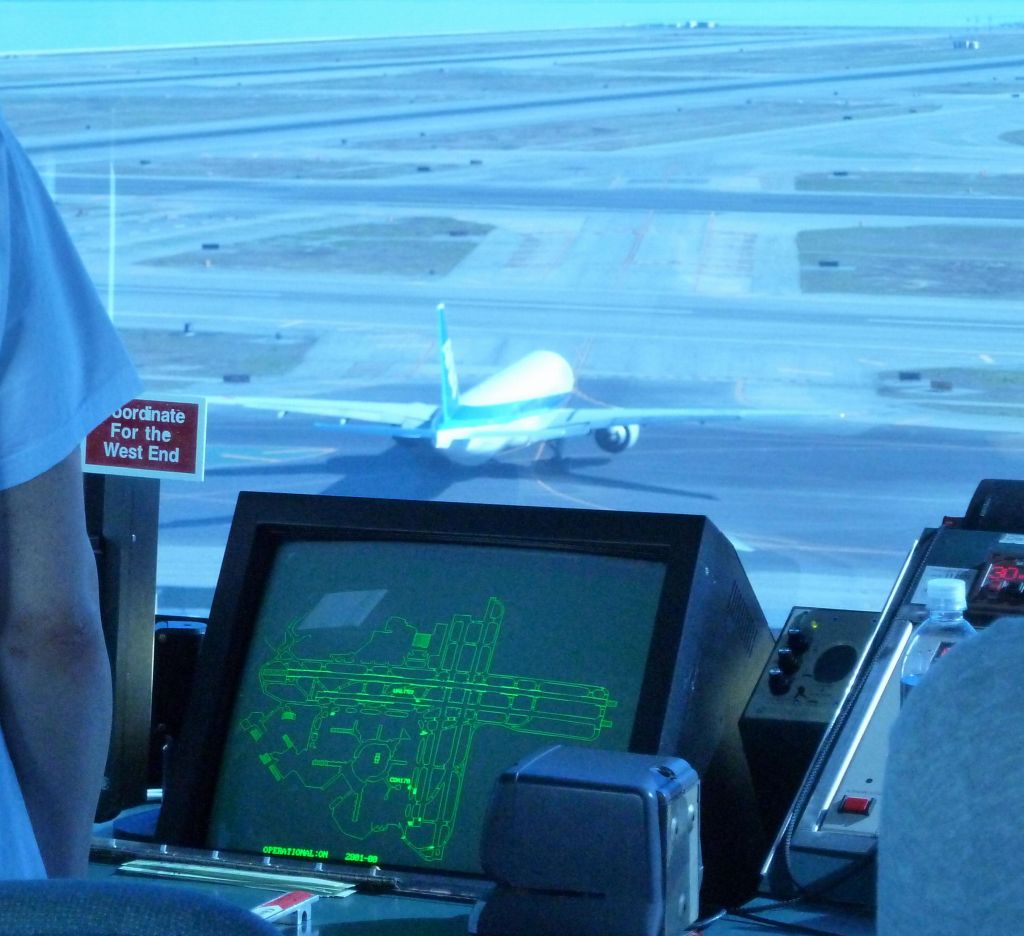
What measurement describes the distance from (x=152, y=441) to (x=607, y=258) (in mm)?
5246

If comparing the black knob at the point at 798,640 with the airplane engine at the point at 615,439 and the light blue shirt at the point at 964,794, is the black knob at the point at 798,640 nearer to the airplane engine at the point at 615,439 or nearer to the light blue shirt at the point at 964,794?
the light blue shirt at the point at 964,794

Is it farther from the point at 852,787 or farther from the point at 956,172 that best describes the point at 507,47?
the point at 852,787

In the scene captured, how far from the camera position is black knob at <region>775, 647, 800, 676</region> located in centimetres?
122

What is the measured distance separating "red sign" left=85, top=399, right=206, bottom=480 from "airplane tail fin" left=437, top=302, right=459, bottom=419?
5409 millimetres

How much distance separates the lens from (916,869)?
56 centimetres

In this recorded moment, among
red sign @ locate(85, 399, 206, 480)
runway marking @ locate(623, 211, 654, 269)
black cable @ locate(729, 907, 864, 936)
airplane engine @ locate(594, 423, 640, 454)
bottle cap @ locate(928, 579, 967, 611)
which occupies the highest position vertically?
runway marking @ locate(623, 211, 654, 269)

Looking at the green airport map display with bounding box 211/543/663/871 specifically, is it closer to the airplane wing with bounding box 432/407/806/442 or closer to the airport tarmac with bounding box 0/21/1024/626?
the airport tarmac with bounding box 0/21/1024/626

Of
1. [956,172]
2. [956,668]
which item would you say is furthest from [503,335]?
[956,668]

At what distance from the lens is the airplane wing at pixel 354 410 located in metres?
7.23

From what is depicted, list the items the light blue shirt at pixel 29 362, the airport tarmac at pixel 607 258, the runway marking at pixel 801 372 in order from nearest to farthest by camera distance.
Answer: the light blue shirt at pixel 29 362
the airport tarmac at pixel 607 258
the runway marking at pixel 801 372

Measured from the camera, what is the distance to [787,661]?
1.22 m

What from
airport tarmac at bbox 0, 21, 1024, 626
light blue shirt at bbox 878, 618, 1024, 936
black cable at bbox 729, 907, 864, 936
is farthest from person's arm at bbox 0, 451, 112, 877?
airport tarmac at bbox 0, 21, 1024, 626

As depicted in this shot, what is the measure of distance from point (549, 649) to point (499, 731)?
82 mm

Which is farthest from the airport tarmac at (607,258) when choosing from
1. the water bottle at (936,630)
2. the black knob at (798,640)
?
the water bottle at (936,630)
